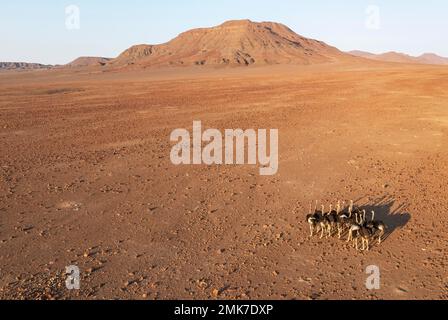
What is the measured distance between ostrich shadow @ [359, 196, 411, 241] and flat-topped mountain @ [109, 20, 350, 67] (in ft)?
367

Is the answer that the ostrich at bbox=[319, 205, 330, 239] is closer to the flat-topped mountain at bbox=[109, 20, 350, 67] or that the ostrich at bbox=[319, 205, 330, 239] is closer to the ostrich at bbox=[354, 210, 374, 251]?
the ostrich at bbox=[354, 210, 374, 251]

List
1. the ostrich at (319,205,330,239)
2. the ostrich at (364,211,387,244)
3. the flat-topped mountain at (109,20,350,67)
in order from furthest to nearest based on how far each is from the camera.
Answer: the flat-topped mountain at (109,20,350,67) < the ostrich at (319,205,330,239) < the ostrich at (364,211,387,244)

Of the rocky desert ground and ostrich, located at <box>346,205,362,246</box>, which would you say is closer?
the rocky desert ground

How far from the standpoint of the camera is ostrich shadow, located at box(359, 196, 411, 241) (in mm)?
9406

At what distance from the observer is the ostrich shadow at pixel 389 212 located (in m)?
9.41

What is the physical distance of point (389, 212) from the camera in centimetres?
1016

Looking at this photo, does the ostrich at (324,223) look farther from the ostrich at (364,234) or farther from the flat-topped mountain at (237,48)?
the flat-topped mountain at (237,48)

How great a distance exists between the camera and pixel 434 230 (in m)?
9.15

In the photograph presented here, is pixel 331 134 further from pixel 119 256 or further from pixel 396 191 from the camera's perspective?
pixel 119 256

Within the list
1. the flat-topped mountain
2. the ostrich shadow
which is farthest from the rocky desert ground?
the flat-topped mountain

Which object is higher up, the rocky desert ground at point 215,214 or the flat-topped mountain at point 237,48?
the flat-topped mountain at point 237,48

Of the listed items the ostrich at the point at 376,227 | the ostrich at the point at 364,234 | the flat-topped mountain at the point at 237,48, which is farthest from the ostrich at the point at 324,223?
the flat-topped mountain at the point at 237,48

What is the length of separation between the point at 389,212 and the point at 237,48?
443 ft

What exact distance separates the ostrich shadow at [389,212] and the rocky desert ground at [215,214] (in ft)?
0.18
